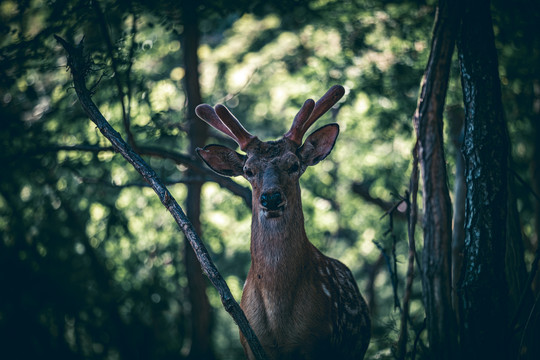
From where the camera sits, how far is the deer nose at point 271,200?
3471 millimetres

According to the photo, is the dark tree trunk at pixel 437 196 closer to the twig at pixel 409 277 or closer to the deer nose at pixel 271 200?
the twig at pixel 409 277

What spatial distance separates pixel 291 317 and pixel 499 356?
1367 mm

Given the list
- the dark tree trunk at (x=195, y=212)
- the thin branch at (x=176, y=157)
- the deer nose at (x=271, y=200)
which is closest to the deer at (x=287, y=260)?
the deer nose at (x=271, y=200)

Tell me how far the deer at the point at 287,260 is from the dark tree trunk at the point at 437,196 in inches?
29.2

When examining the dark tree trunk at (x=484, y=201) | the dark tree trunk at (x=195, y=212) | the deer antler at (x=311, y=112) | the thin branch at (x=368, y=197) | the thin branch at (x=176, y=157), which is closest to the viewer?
the dark tree trunk at (x=484, y=201)

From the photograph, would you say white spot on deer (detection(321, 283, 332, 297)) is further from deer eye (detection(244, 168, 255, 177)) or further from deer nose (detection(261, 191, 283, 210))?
deer eye (detection(244, 168, 255, 177))

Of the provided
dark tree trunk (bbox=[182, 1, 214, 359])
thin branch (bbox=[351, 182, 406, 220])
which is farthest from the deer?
thin branch (bbox=[351, 182, 406, 220])

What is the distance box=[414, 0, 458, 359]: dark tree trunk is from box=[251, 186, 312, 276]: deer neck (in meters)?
0.92

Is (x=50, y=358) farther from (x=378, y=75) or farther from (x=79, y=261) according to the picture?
(x=378, y=75)

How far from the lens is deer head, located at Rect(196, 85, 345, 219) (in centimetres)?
361

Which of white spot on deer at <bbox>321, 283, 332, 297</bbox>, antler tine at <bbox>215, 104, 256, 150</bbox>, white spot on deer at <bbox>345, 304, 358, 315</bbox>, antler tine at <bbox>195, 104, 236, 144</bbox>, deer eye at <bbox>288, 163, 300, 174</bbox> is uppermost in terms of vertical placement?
antler tine at <bbox>195, 104, 236, 144</bbox>

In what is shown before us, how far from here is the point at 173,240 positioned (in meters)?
7.84

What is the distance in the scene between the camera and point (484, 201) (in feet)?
10.1

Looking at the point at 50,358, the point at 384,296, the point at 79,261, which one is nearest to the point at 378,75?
the point at 79,261
